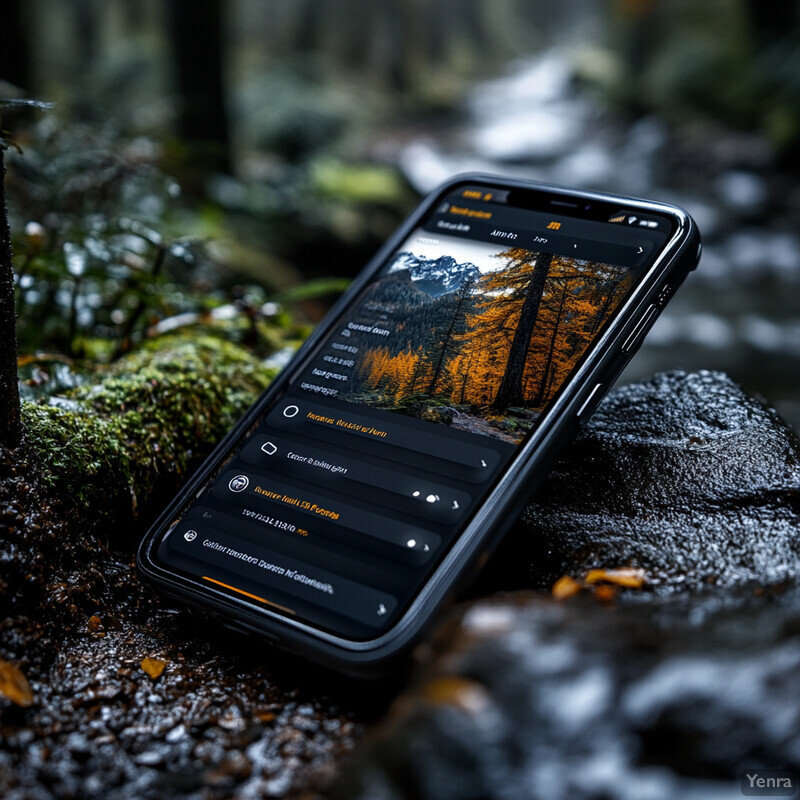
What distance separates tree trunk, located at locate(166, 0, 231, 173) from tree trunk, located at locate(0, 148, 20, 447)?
6.27 m

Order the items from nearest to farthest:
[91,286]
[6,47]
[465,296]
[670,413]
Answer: [465,296]
[670,413]
[91,286]
[6,47]

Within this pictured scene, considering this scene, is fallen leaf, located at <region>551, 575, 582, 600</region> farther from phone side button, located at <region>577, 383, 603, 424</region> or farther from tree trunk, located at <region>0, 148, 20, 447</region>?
tree trunk, located at <region>0, 148, 20, 447</region>

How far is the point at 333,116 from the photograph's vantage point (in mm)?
14938

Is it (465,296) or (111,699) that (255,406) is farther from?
(111,699)

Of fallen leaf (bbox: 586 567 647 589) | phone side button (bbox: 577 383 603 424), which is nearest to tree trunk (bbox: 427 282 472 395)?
phone side button (bbox: 577 383 603 424)

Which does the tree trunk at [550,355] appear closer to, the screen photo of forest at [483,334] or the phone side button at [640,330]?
the screen photo of forest at [483,334]

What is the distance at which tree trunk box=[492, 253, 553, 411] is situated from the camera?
1687 millimetres

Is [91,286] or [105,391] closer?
[105,391]

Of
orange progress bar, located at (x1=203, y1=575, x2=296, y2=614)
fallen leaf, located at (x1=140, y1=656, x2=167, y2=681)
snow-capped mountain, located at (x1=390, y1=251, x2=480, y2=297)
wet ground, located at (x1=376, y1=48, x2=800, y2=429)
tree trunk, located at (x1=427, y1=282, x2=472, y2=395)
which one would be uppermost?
snow-capped mountain, located at (x1=390, y1=251, x2=480, y2=297)

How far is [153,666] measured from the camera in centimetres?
144

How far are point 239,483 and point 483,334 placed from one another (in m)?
0.70

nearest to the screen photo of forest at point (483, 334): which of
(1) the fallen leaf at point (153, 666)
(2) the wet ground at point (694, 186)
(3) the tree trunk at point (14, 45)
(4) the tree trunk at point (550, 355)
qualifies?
(4) the tree trunk at point (550, 355)

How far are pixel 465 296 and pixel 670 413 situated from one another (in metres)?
0.68

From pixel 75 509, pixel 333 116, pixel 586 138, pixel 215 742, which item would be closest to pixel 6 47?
pixel 75 509
